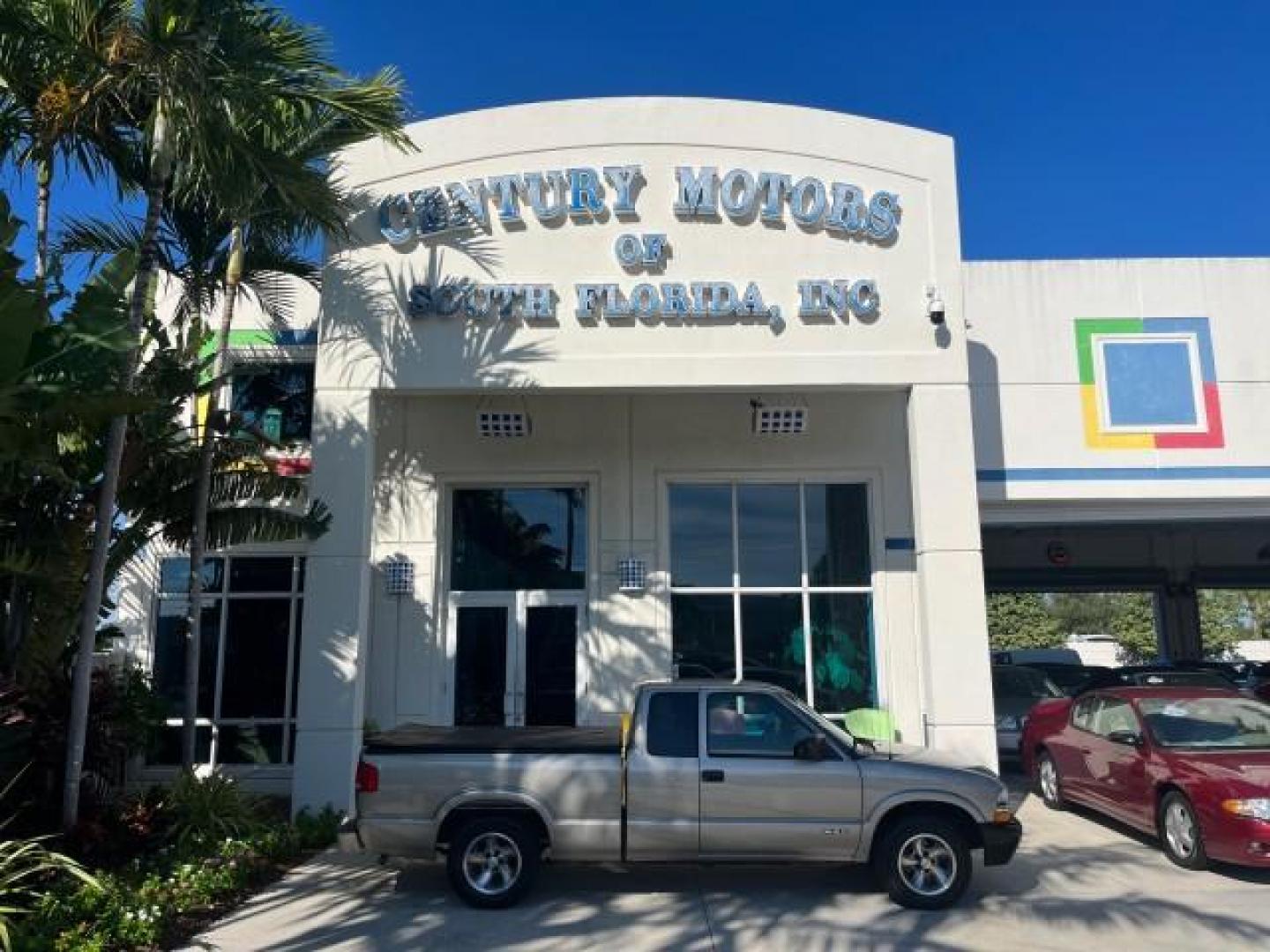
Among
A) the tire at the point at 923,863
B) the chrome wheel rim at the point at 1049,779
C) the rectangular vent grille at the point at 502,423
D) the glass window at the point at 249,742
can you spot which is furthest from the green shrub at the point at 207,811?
the chrome wheel rim at the point at 1049,779

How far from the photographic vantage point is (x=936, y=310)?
38.5 ft

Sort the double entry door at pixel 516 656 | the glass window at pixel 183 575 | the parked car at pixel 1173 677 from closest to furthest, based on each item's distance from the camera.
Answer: the double entry door at pixel 516 656 < the glass window at pixel 183 575 < the parked car at pixel 1173 677

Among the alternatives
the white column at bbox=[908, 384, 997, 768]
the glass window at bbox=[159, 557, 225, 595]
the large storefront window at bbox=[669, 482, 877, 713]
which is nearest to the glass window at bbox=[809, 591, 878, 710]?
the large storefront window at bbox=[669, 482, 877, 713]

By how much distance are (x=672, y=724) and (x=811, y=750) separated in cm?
110

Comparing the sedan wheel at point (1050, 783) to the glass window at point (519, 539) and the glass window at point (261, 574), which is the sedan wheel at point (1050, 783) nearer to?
the glass window at point (519, 539)

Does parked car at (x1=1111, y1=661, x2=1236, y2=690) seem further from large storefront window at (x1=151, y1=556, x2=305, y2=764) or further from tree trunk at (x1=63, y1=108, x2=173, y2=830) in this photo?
tree trunk at (x1=63, y1=108, x2=173, y2=830)

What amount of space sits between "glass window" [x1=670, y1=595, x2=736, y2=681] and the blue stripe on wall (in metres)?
4.14

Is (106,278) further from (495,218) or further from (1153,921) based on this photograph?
(1153,921)

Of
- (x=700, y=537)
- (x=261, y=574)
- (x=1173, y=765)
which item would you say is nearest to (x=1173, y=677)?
(x=1173, y=765)

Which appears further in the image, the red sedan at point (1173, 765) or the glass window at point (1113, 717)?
the glass window at point (1113, 717)

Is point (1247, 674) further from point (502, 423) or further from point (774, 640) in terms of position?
point (502, 423)

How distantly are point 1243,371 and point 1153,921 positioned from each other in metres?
9.54

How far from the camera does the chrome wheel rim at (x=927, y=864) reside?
775 centimetres

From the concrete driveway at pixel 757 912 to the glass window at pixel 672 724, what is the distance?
1189mm
